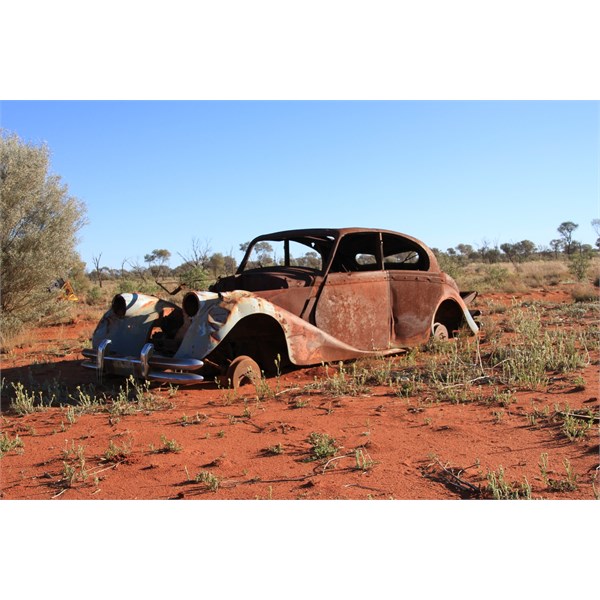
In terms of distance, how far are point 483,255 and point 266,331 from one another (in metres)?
36.0

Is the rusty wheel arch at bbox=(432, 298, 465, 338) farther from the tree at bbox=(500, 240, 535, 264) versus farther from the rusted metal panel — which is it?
the tree at bbox=(500, 240, 535, 264)

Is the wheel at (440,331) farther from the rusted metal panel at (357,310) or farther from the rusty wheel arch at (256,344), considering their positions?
the rusty wheel arch at (256,344)

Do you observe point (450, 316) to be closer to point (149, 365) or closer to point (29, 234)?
point (149, 365)

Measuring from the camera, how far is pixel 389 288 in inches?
282

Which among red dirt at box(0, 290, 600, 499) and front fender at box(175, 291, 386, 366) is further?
front fender at box(175, 291, 386, 366)

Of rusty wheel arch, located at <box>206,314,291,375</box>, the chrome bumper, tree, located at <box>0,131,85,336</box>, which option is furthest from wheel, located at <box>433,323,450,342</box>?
tree, located at <box>0,131,85,336</box>

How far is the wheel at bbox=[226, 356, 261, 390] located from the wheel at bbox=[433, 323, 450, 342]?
9.51 feet

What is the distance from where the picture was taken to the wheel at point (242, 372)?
5805mm

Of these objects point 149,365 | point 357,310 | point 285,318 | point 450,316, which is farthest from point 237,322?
point 450,316

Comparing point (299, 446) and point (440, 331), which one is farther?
point (440, 331)

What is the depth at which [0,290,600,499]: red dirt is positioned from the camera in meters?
3.40

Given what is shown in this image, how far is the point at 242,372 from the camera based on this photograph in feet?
19.3

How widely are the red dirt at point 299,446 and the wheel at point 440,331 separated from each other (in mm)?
2184

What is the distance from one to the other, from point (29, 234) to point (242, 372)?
25.1 ft
